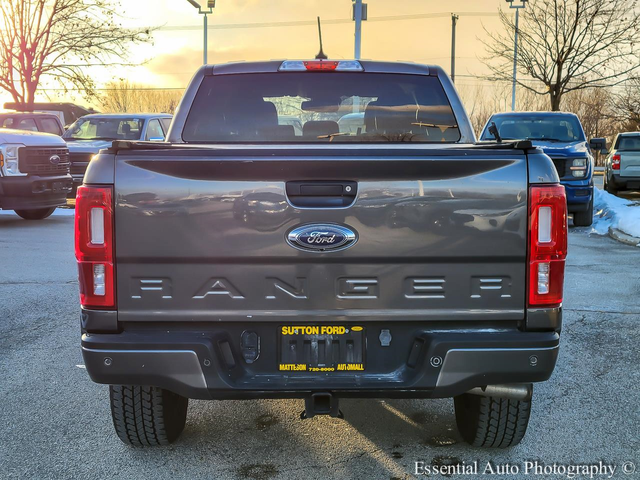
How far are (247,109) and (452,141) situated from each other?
123 cm

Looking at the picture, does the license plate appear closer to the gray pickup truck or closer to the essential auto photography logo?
the gray pickup truck

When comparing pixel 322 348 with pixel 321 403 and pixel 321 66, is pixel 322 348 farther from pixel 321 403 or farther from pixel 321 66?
pixel 321 66

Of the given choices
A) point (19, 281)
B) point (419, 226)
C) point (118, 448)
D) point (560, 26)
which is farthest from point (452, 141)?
point (560, 26)

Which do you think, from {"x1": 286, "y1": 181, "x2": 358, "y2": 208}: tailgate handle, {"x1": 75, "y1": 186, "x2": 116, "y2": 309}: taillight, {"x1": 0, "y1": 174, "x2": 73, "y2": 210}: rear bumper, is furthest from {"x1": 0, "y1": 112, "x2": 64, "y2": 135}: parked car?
{"x1": 286, "y1": 181, "x2": 358, "y2": 208}: tailgate handle

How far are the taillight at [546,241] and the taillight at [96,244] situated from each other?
1.68 m

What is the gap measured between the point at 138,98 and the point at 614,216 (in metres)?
55.1

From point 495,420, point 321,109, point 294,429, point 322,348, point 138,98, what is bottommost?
point 294,429

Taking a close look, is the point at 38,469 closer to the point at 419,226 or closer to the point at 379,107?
the point at 419,226

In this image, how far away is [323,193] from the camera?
2.96m

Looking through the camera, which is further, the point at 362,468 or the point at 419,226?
the point at 362,468

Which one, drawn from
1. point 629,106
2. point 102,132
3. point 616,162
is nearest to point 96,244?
point 102,132

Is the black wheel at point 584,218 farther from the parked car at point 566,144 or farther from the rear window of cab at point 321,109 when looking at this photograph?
the rear window of cab at point 321,109

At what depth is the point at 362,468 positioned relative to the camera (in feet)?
11.4

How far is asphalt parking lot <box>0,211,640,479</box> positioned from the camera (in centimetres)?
353
